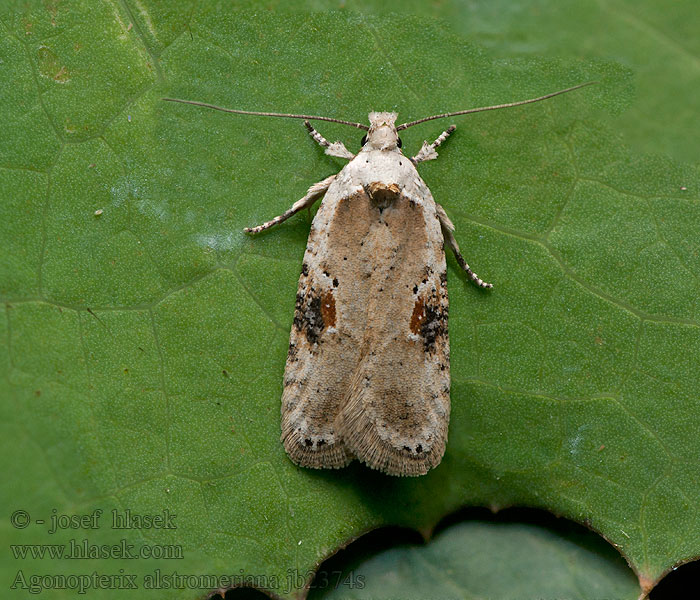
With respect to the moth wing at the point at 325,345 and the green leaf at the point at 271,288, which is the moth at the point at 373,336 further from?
the green leaf at the point at 271,288

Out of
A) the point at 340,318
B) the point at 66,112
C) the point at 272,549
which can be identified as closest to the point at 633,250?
the point at 340,318

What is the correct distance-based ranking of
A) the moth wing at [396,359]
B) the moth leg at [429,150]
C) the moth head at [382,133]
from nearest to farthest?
the moth wing at [396,359]
the moth head at [382,133]
the moth leg at [429,150]

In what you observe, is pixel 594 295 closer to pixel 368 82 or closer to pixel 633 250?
pixel 633 250

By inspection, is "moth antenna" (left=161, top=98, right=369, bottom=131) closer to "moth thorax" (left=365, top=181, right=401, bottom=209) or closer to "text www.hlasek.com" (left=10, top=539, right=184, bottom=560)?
"moth thorax" (left=365, top=181, right=401, bottom=209)

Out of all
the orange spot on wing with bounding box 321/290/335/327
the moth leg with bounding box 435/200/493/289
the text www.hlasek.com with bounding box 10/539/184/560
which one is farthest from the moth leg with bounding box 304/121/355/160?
the text www.hlasek.com with bounding box 10/539/184/560

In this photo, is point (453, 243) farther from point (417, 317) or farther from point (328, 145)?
point (328, 145)

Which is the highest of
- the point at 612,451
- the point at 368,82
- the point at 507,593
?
the point at 368,82

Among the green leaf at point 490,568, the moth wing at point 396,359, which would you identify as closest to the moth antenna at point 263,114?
the moth wing at point 396,359
